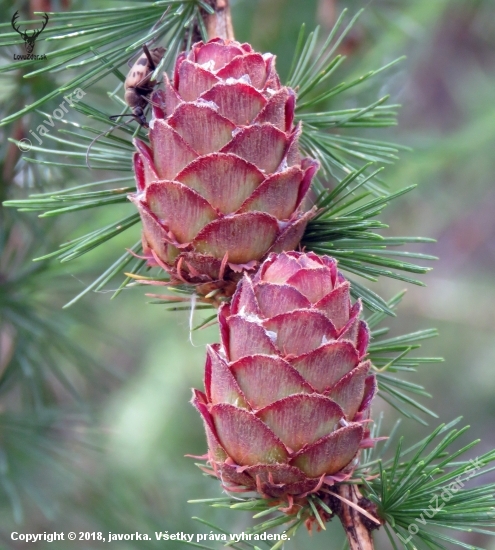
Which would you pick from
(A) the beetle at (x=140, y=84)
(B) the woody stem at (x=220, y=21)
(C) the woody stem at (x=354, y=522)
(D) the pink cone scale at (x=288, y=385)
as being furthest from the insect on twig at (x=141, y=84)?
(C) the woody stem at (x=354, y=522)

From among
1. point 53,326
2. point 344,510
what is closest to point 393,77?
point 53,326

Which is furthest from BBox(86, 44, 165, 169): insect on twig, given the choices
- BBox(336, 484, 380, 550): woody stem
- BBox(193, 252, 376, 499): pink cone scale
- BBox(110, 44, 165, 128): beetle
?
BBox(336, 484, 380, 550): woody stem

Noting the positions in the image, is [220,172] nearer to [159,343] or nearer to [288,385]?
[288,385]

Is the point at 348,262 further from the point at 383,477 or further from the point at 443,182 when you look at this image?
the point at 443,182

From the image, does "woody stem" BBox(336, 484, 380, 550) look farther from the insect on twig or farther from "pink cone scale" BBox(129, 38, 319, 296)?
the insect on twig

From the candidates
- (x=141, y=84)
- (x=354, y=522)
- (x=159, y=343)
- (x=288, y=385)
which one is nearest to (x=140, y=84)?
(x=141, y=84)

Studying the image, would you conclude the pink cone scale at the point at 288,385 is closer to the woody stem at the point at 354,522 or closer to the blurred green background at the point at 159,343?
the woody stem at the point at 354,522
